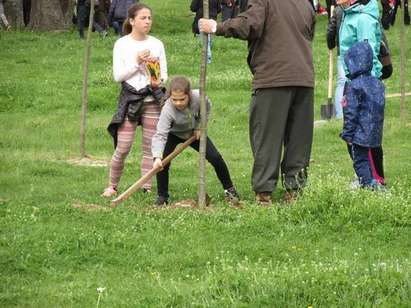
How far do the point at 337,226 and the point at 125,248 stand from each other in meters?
1.66

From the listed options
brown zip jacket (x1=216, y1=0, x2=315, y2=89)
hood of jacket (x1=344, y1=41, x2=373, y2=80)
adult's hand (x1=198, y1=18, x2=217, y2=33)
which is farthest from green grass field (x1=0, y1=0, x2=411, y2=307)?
adult's hand (x1=198, y1=18, x2=217, y2=33)

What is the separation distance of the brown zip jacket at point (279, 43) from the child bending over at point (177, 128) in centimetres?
60

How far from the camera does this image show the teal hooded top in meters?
10.7

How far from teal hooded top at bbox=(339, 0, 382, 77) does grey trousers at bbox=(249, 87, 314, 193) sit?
2.51ft

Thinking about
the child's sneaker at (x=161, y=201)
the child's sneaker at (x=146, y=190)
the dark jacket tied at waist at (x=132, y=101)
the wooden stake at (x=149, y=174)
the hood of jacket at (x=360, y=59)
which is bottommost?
the child's sneaker at (x=146, y=190)

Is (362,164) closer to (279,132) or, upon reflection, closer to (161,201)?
(279,132)

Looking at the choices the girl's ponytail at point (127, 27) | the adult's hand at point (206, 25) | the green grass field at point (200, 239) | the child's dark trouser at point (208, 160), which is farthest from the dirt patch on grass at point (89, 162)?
the adult's hand at point (206, 25)

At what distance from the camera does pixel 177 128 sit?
10.1 meters

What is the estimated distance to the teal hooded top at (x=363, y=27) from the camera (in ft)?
35.2

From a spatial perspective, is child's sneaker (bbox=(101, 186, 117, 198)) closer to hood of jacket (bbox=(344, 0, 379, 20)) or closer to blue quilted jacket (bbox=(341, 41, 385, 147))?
blue quilted jacket (bbox=(341, 41, 385, 147))

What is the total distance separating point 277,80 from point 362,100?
855mm

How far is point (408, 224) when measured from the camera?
880 cm

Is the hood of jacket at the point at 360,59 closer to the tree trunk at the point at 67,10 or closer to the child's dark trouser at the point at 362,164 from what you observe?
the child's dark trouser at the point at 362,164

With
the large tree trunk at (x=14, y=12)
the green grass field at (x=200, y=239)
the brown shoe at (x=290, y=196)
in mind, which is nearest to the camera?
the green grass field at (x=200, y=239)
